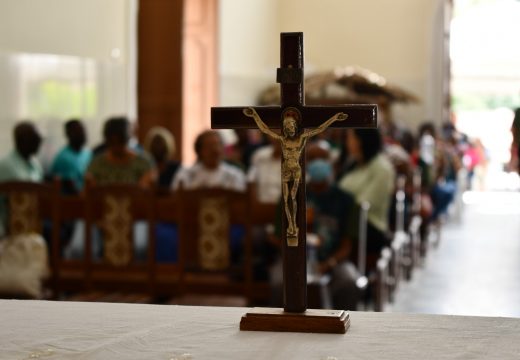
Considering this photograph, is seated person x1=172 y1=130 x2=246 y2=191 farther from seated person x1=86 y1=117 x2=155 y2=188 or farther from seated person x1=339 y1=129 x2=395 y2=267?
seated person x1=339 y1=129 x2=395 y2=267

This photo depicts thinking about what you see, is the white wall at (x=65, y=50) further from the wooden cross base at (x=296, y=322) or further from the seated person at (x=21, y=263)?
the wooden cross base at (x=296, y=322)

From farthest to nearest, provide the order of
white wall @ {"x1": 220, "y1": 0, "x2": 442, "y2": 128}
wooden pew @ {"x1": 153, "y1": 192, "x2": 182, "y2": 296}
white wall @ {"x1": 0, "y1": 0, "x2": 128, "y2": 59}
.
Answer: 1. white wall @ {"x1": 220, "y1": 0, "x2": 442, "y2": 128}
2. white wall @ {"x1": 0, "y1": 0, "x2": 128, "y2": 59}
3. wooden pew @ {"x1": 153, "y1": 192, "x2": 182, "y2": 296}

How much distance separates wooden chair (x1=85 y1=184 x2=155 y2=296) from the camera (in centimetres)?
659

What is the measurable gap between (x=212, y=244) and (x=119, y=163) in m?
1.92

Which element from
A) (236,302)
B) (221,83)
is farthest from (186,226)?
(221,83)

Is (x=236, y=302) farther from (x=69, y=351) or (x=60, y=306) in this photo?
(x=69, y=351)

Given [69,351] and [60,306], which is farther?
[60,306]

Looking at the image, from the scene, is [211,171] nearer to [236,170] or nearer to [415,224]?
[236,170]

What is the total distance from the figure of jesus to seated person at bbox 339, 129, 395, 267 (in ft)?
19.2

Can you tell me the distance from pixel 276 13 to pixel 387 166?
14936 millimetres

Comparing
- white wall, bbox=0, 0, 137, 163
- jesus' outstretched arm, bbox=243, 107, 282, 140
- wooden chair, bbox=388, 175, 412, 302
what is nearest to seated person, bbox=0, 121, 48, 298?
wooden chair, bbox=388, 175, 412, 302

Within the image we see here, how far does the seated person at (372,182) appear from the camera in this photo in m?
8.38

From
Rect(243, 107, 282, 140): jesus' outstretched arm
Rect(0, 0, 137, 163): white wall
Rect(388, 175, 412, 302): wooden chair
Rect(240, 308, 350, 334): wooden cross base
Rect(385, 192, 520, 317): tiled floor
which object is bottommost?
Rect(385, 192, 520, 317): tiled floor

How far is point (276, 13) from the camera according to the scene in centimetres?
2300
